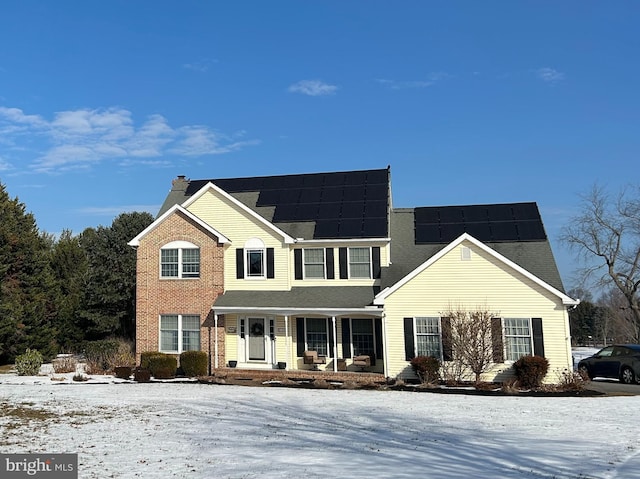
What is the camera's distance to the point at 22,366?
73.3 feet

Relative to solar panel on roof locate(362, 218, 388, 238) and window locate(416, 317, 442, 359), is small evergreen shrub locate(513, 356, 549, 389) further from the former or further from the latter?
solar panel on roof locate(362, 218, 388, 238)

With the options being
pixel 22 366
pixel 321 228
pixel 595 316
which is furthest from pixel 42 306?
pixel 595 316

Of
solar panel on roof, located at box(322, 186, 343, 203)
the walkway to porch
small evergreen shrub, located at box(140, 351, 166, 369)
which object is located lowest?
the walkway to porch

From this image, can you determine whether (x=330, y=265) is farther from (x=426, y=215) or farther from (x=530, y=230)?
(x=530, y=230)

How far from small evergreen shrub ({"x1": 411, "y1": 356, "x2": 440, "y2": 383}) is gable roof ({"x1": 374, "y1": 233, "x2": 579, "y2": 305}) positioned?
111 inches

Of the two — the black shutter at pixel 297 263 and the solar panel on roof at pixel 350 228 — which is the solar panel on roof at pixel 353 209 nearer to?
the solar panel on roof at pixel 350 228

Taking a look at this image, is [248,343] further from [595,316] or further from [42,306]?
[595,316]

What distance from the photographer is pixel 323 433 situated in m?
11.4

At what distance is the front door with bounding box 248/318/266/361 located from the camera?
23219 millimetres

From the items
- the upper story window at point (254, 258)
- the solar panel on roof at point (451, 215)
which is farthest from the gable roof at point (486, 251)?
the upper story window at point (254, 258)

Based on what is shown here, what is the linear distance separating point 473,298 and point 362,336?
5335 mm

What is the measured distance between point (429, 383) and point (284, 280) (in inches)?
334

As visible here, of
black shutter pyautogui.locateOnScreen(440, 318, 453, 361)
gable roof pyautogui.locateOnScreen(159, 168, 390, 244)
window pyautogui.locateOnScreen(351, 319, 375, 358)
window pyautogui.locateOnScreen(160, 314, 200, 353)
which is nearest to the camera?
black shutter pyautogui.locateOnScreen(440, 318, 453, 361)

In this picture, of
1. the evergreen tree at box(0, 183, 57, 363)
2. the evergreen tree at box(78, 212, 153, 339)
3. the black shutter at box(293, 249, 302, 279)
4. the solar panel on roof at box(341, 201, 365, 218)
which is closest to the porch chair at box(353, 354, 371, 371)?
the black shutter at box(293, 249, 302, 279)
